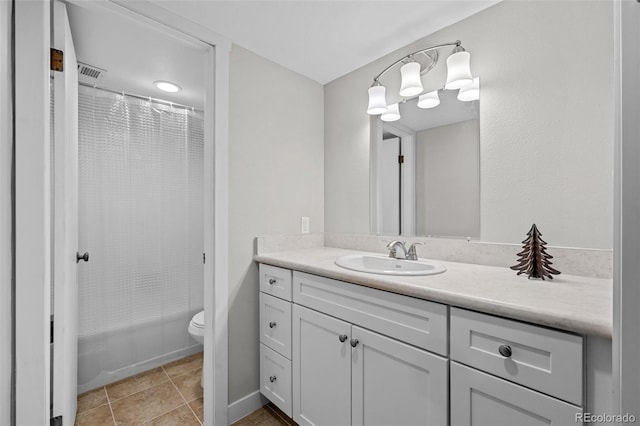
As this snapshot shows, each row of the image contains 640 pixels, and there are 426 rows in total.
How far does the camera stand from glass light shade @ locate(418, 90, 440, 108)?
63.3 inches

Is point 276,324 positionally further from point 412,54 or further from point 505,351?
point 412,54

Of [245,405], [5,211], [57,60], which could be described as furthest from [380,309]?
[57,60]

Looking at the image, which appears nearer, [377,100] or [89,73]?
[377,100]

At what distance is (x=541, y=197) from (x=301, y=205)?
1356 mm

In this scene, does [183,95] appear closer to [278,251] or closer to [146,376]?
[278,251]

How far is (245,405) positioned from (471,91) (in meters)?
2.13

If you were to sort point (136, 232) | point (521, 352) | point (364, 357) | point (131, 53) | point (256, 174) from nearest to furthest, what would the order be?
point (521, 352) → point (364, 357) → point (131, 53) → point (256, 174) → point (136, 232)

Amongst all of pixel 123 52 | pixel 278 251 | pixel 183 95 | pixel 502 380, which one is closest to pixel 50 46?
pixel 123 52

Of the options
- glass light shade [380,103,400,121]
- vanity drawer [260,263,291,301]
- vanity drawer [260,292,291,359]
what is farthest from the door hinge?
glass light shade [380,103,400,121]

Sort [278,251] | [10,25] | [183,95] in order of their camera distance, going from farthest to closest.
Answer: [183,95] → [278,251] → [10,25]

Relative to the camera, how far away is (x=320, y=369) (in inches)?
53.3

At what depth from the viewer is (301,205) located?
6.69 ft

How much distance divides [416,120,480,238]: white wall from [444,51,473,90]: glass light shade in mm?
204

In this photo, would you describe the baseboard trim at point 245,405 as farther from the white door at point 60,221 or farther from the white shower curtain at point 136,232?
the white shower curtain at point 136,232
